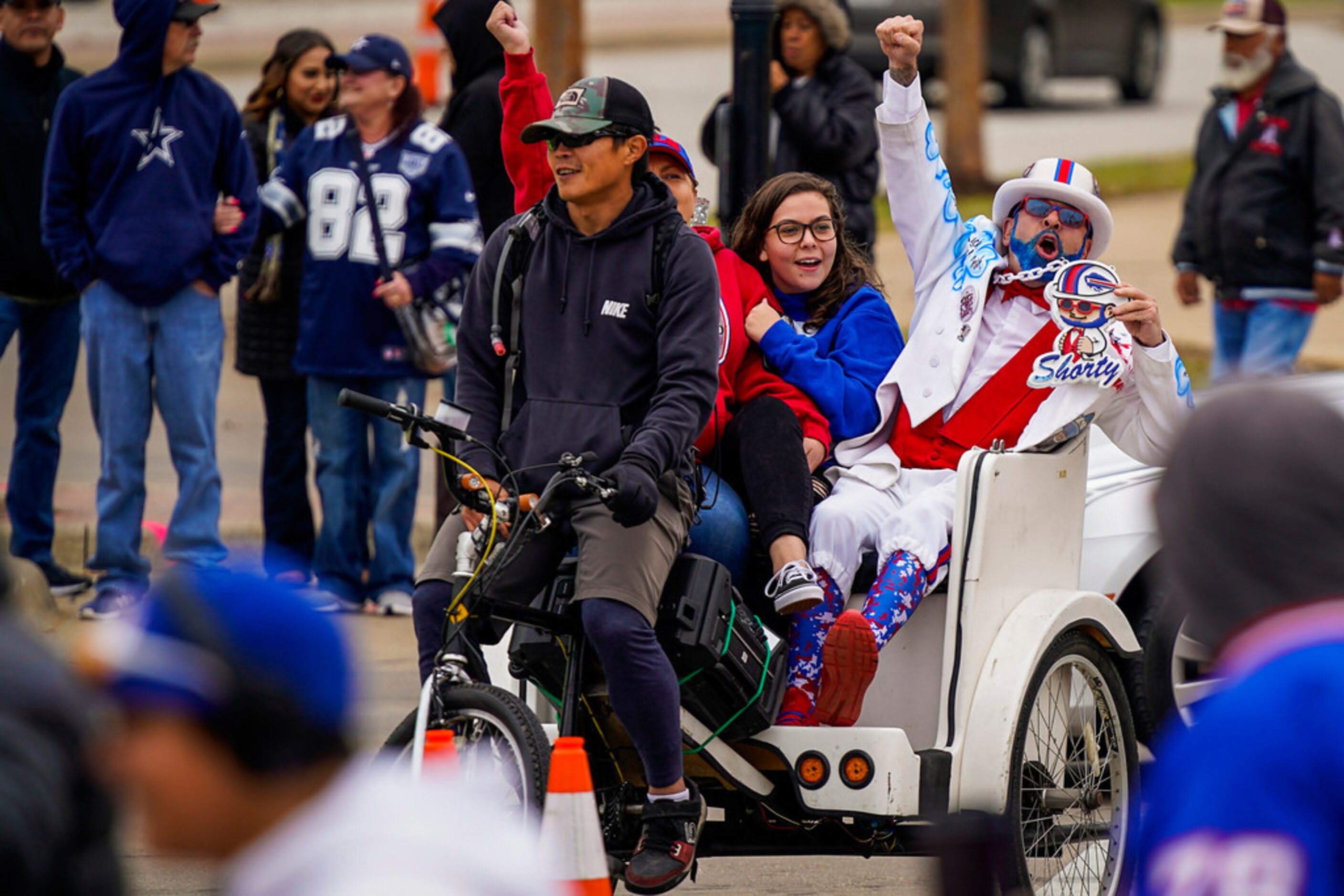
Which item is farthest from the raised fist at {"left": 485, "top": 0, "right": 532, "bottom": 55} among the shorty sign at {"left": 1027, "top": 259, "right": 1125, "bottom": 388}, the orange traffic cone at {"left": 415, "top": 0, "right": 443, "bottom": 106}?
the orange traffic cone at {"left": 415, "top": 0, "right": 443, "bottom": 106}

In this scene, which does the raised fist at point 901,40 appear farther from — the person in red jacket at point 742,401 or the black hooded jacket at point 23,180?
the black hooded jacket at point 23,180

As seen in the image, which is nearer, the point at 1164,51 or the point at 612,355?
the point at 612,355

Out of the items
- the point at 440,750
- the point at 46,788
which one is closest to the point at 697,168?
the point at 440,750

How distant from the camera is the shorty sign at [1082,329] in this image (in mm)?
5418

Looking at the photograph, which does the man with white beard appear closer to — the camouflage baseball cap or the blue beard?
the blue beard

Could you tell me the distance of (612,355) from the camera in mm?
5059

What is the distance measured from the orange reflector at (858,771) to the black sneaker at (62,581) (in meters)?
4.45

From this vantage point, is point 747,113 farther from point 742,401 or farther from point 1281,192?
point 1281,192

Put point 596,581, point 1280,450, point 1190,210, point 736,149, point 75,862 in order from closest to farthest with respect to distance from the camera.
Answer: point 1280,450
point 75,862
point 596,581
point 736,149
point 1190,210

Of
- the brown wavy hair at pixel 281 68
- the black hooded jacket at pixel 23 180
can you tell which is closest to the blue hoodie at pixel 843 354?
the brown wavy hair at pixel 281 68

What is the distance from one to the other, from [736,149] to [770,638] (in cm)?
326

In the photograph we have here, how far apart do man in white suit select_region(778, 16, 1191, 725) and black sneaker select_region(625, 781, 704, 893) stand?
19.2 inches

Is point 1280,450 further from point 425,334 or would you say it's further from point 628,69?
point 628,69

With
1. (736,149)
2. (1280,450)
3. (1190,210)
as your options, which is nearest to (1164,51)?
(1190,210)
